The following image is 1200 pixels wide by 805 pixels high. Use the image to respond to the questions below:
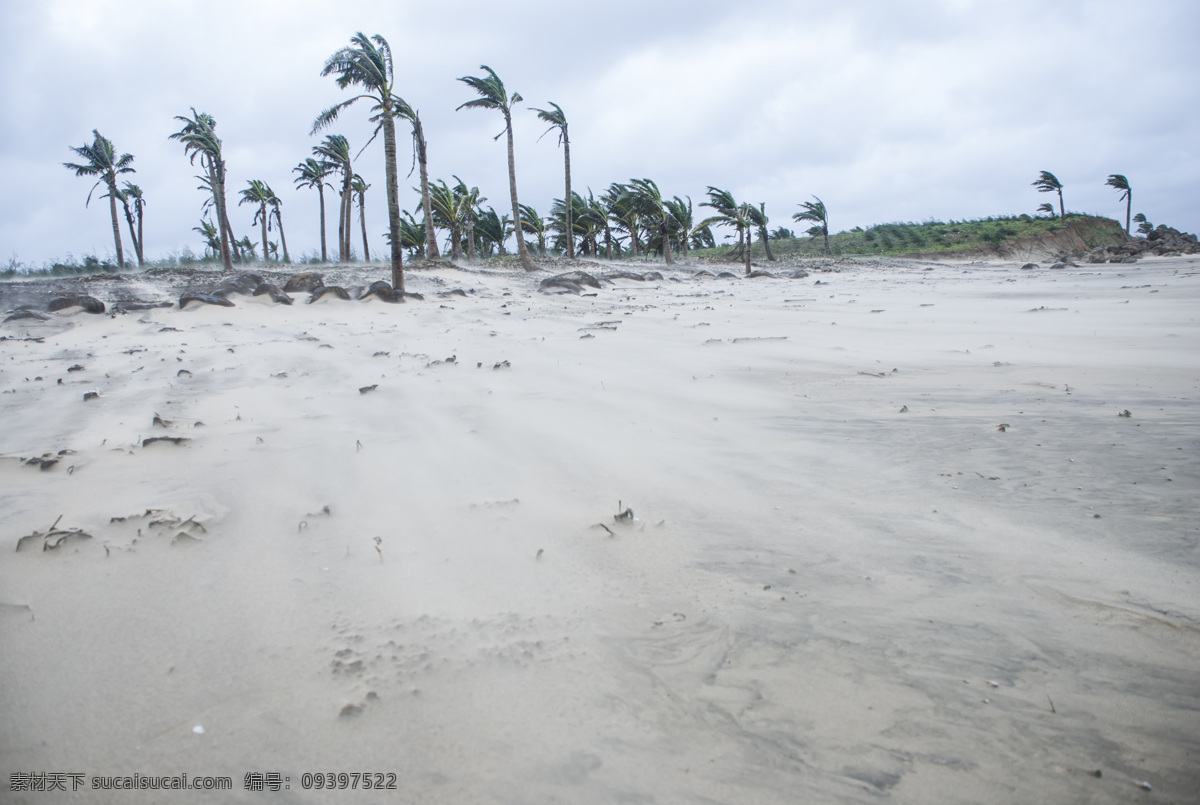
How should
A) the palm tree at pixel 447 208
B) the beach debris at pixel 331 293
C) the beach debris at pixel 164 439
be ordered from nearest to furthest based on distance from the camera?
the beach debris at pixel 164 439, the beach debris at pixel 331 293, the palm tree at pixel 447 208

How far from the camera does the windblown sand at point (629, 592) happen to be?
110cm

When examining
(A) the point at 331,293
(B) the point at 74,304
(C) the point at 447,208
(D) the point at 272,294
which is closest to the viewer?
(B) the point at 74,304

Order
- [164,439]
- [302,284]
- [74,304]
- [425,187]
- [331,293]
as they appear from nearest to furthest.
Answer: [164,439] → [74,304] → [331,293] → [302,284] → [425,187]

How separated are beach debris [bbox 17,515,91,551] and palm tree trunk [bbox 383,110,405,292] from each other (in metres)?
9.22

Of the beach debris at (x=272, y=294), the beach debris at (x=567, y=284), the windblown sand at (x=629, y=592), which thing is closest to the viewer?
the windblown sand at (x=629, y=592)

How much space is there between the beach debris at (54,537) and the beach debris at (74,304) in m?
7.84

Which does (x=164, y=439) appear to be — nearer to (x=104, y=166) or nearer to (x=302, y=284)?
(x=302, y=284)

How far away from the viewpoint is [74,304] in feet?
24.9

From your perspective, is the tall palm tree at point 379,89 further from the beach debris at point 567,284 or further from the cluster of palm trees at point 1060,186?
the cluster of palm trees at point 1060,186

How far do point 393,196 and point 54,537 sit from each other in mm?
11047

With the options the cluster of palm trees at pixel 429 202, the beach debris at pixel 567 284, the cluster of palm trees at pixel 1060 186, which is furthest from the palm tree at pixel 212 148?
the cluster of palm trees at pixel 1060 186

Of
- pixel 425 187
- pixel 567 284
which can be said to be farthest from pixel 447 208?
pixel 567 284

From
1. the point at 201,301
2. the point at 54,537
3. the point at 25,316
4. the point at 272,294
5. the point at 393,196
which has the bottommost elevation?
the point at 54,537

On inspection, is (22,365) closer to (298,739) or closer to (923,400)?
(298,739)
